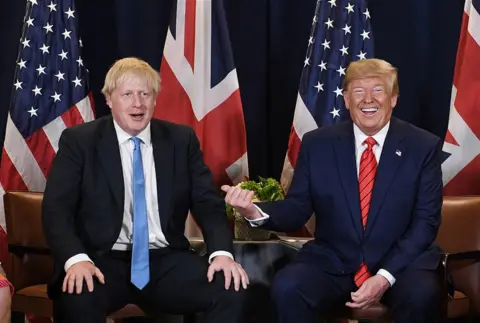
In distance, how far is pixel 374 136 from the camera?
3.87 m

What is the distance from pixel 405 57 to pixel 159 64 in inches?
62.7

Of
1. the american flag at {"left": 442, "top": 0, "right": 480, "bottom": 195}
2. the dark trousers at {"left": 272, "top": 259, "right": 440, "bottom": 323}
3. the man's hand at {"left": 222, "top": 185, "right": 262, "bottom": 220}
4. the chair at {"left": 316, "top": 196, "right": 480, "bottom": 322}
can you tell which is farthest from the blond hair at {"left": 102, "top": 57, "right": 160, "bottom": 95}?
the american flag at {"left": 442, "top": 0, "right": 480, "bottom": 195}

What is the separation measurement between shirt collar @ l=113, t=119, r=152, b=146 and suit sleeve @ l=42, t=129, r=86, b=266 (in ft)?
0.66

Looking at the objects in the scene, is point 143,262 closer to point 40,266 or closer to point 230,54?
point 40,266

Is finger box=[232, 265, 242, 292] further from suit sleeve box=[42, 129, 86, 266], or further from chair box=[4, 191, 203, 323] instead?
chair box=[4, 191, 203, 323]

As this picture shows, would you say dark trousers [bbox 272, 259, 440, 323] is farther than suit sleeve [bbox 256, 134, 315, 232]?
No

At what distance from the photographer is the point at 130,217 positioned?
3719 millimetres

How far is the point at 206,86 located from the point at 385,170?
1.55 m

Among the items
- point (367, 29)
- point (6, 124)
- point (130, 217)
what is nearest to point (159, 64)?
point (6, 124)

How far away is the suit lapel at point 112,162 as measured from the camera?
367cm

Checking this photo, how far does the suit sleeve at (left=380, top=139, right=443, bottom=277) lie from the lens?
12.0ft

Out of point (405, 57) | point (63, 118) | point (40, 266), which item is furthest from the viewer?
point (405, 57)

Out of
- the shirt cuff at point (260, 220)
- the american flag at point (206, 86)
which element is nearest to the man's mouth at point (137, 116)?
the shirt cuff at point (260, 220)

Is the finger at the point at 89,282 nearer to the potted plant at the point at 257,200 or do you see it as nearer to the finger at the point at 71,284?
the finger at the point at 71,284
